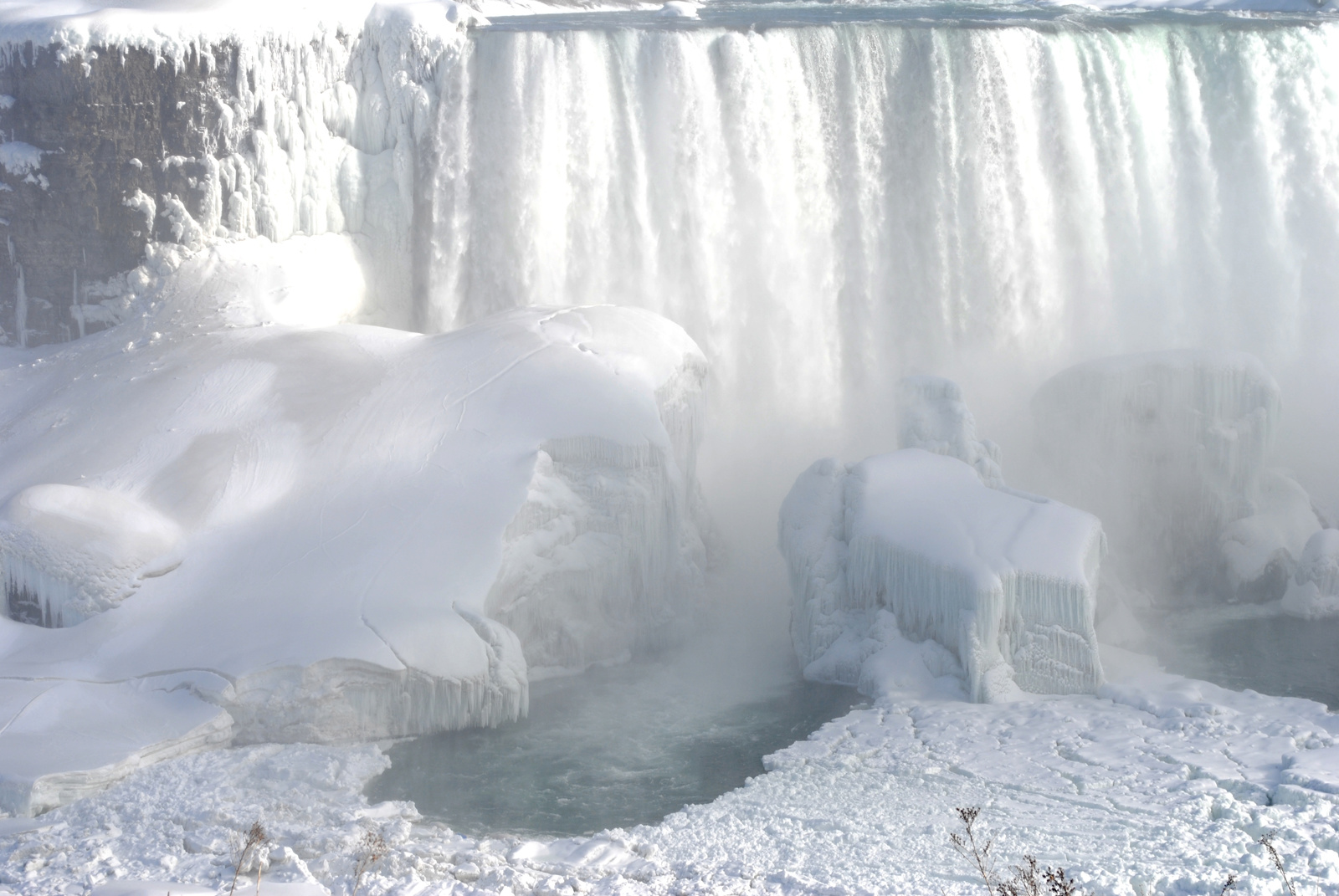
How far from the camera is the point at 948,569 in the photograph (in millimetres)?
8883

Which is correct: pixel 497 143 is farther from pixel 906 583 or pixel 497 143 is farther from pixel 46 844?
pixel 46 844

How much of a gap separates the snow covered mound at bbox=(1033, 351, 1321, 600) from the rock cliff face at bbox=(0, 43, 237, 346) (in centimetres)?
880

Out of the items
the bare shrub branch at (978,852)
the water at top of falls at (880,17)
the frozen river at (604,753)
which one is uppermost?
the water at top of falls at (880,17)

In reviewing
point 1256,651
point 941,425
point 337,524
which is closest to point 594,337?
point 337,524

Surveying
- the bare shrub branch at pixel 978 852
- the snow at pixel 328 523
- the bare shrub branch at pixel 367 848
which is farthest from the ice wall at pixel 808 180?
the bare shrub branch at pixel 978 852

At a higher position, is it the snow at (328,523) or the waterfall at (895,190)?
the waterfall at (895,190)

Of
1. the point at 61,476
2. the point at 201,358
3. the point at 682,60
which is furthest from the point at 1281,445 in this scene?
the point at 61,476

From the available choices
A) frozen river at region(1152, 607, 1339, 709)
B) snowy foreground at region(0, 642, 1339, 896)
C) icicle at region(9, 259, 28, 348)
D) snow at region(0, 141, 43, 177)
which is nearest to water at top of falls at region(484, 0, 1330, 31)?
snow at region(0, 141, 43, 177)

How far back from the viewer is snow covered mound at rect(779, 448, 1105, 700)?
344 inches

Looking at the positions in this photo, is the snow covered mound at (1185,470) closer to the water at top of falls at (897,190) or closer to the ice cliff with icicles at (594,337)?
the ice cliff with icicles at (594,337)

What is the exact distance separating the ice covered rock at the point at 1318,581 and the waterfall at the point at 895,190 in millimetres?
3892

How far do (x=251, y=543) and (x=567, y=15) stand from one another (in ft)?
28.5

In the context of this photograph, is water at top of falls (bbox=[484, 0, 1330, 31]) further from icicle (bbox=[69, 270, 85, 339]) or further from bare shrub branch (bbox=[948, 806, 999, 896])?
bare shrub branch (bbox=[948, 806, 999, 896])

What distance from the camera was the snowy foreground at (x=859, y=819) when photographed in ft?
20.0
